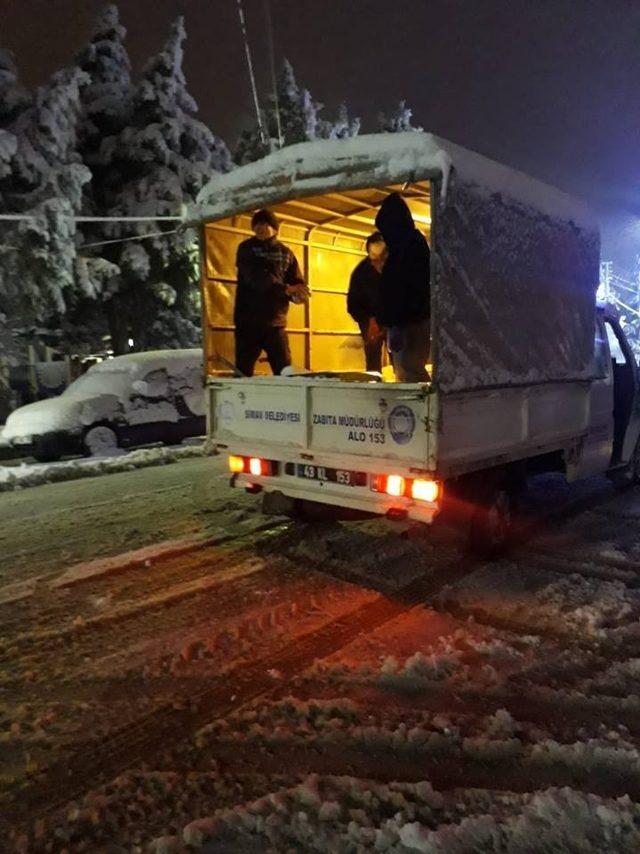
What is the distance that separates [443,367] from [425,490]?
91cm

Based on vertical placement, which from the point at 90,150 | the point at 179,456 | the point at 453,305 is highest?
the point at 90,150

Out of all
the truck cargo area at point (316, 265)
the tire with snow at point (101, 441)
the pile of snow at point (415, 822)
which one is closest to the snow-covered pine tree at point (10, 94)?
the tire with snow at point (101, 441)

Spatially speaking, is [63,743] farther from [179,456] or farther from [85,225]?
[85,225]

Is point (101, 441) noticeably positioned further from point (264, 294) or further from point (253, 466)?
point (253, 466)

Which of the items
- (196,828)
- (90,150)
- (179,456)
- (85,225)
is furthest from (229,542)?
(90,150)

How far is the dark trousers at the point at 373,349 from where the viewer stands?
797 cm

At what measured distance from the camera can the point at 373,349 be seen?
26.7 ft

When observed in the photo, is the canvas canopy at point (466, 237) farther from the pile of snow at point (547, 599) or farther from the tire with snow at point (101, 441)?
the tire with snow at point (101, 441)

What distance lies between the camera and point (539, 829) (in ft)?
8.98

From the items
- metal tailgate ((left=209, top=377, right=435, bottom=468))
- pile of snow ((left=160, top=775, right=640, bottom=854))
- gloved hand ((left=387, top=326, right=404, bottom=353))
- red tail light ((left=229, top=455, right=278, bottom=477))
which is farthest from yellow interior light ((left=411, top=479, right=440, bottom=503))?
pile of snow ((left=160, top=775, right=640, bottom=854))

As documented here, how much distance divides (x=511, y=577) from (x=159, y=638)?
2.88m

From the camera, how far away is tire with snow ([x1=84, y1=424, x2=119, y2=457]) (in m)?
11.6

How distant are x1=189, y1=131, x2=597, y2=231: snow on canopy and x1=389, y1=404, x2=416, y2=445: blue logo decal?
1551 millimetres

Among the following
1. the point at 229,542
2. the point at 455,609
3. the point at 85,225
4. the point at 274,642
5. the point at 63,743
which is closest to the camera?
→ the point at 63,743
